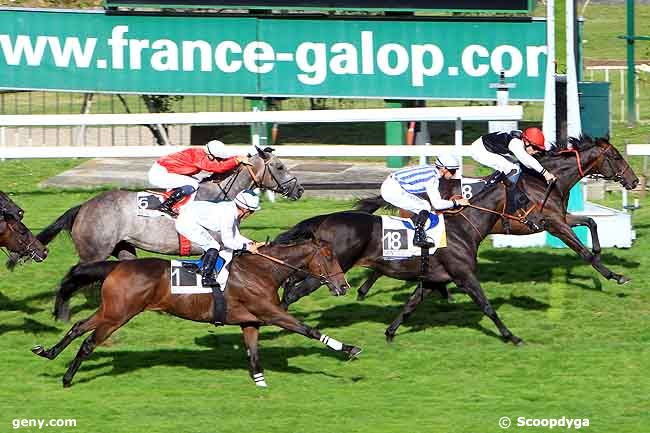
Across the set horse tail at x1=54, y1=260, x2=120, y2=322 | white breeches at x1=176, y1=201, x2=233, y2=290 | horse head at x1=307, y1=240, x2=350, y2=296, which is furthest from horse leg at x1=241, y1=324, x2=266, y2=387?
horse tail at x1=54, y1=260, x2=120, y2=322

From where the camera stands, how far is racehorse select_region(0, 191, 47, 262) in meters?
11.8

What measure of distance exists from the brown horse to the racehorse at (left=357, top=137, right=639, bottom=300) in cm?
246

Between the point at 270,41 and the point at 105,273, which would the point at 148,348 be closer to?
the point at 105,273

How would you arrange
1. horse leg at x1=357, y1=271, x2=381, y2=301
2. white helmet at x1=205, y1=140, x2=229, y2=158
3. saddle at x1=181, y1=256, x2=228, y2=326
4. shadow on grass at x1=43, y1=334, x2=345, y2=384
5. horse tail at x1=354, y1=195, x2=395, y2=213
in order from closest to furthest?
1. saddle at x1=181, y1=256, x2=228, y2=326
2. shadow on grass at x1=43, y1=334, x2=345, y2=384
3. white helmet at x1=205, y1=140, x2=229, y2=158
4. horse tail at x1=354, y1=195, x2=395, y2=213
5. horse leg at x1=357, y1=271, x2=381, y2=301

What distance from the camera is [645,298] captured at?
43.3 feet

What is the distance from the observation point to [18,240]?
468 inches

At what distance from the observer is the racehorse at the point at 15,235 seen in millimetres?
11773

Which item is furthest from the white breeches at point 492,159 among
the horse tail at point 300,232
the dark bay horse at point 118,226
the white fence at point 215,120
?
the white fence at point 215,120

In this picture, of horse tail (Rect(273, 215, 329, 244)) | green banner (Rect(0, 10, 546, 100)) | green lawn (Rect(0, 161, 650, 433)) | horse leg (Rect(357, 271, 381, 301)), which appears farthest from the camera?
green banner (Rect(0, 10, 546, 100))

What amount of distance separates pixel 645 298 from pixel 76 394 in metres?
5.82

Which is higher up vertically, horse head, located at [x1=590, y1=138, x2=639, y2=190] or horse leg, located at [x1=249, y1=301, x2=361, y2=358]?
horse head, located at [x1=590, y1=138, x2=639, y2=190]

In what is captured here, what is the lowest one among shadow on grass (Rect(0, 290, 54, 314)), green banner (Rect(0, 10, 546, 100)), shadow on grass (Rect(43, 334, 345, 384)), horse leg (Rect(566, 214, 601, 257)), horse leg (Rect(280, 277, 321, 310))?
shadow on grass (Rect(43, 334, 345, 384))

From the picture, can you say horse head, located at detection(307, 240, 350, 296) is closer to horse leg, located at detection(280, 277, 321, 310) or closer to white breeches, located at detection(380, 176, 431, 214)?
horse leg, located at detection(280, 277, 321, 310)

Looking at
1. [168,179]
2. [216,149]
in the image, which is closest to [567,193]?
[216,149]
